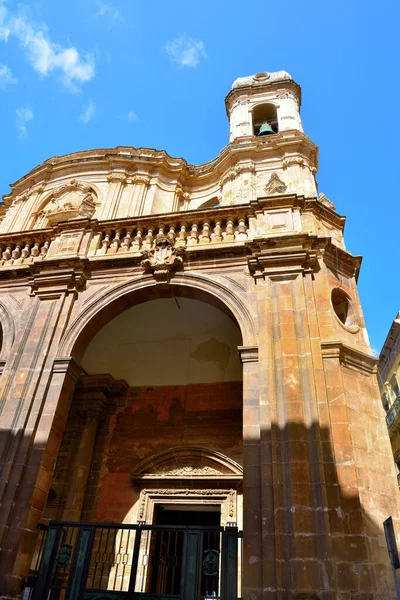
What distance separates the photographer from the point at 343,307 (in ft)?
26.3

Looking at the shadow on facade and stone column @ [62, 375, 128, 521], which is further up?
stone column @ [62, 375, 128, 521]

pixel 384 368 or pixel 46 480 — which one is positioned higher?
pixel 384 368

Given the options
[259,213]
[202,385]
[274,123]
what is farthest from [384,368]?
[259,213]

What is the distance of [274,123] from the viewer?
15.5 meters

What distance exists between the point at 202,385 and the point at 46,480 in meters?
4.51

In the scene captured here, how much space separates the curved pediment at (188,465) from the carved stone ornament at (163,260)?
3698 mm

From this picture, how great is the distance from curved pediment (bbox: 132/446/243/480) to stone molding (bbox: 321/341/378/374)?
341cm

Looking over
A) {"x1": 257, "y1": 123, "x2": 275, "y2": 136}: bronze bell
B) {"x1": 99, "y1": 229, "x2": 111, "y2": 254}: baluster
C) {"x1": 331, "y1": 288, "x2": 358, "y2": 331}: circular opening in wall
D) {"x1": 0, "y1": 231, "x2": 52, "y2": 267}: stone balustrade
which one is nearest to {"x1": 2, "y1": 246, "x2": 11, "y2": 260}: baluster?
{"x1": 0, "y1": 231, "x2": 52, "y2": 267}: stone balustrade

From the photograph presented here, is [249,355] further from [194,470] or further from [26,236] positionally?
[26,236]

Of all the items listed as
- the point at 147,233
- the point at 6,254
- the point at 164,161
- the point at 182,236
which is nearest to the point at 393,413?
the point at 164,161

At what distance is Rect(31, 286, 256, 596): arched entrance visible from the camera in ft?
28.5

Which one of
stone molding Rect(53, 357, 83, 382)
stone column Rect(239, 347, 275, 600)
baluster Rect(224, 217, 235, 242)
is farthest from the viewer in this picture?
baluster Rect(224, 217, 235, 242)

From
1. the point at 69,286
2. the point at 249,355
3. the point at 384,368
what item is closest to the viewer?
the point at 249,355

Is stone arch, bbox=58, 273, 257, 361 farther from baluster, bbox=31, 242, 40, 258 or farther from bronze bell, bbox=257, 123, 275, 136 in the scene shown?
bronze bell, bbox=257, 123, 275, 136
